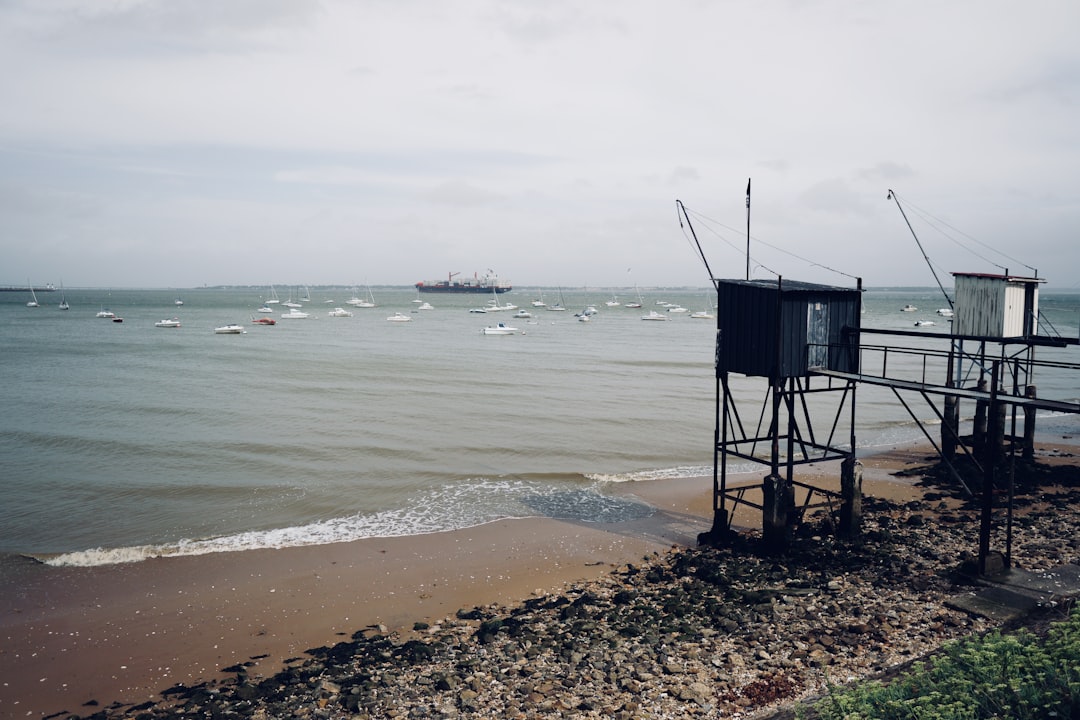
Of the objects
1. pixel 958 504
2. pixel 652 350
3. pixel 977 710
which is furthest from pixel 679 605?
pixel 652 350

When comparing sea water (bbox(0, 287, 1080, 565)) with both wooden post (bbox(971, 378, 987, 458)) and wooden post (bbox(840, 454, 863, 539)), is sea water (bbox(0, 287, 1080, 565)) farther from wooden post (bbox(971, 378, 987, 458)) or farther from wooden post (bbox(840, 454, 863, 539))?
wooden post (bbox(840, 454, 863, 539))

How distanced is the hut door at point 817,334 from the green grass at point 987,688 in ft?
26.1

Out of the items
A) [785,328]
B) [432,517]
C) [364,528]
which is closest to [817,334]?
[785,328]

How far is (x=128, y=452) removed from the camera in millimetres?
28469

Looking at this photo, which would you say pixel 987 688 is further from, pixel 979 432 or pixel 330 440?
pixel 330 440

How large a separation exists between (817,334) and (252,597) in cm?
1431

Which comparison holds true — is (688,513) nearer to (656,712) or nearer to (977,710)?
(656,712)

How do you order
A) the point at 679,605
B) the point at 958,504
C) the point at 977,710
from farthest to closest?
the point at 958,504 < the point at 679,605 < the point at 977,710

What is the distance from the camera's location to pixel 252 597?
601 inches

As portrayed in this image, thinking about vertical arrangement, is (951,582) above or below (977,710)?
below

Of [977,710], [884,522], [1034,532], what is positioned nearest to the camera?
[977,710]

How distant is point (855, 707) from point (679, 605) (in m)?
5.39

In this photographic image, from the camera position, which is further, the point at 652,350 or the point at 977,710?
the point at 652,350

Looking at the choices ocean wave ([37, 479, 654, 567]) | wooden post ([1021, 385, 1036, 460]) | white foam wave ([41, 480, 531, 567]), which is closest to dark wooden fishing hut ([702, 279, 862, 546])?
ocean wave ([37, 479, 654, 567])
